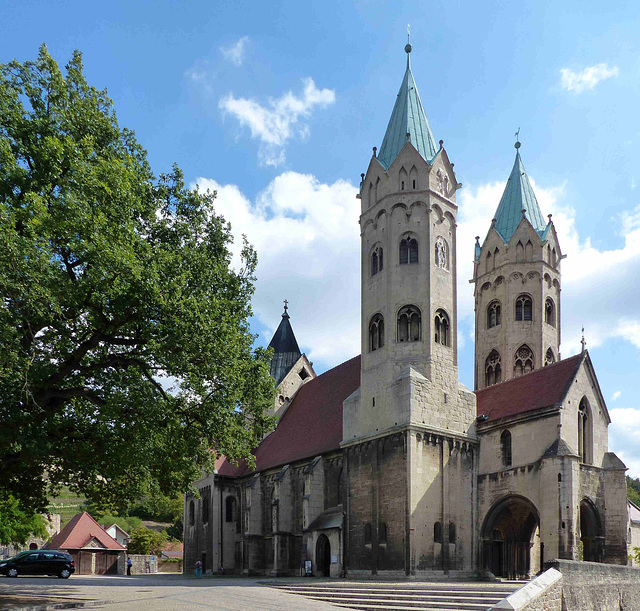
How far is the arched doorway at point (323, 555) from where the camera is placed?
36.8 meters

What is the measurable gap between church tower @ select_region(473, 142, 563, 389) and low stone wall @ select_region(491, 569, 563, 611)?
26968 mm

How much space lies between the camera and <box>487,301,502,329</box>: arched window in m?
49.2

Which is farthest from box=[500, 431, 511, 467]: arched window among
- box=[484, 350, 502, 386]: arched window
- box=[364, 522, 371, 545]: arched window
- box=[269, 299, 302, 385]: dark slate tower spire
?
box=[269, 299, 302, 385]: dark slate tower spire

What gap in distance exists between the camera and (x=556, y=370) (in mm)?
34594

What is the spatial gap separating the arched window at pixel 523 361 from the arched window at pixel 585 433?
1348 cm

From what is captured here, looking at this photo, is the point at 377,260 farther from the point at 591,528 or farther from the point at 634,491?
the point at 634,491

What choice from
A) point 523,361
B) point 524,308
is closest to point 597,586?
point 523,361

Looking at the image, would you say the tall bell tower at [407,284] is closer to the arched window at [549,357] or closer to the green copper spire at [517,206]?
the arched window at [549,357]

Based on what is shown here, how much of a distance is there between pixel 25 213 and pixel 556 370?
83.3 ft

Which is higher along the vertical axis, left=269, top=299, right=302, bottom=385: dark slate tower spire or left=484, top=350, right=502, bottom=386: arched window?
left=269, top=299, right=302, bottom=385: dark slate tower spire

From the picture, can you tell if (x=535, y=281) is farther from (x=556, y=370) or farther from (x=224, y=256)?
(x=224, y=256)

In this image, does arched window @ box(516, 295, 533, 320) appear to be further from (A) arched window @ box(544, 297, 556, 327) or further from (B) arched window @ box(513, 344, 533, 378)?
(B) arched window @ box(513, 344, 533, 378)

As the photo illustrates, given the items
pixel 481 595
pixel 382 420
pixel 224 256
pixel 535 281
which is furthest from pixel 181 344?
pixel 535 281

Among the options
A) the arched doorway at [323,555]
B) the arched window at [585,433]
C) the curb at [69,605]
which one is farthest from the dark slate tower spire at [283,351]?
the curb at [69,605]
